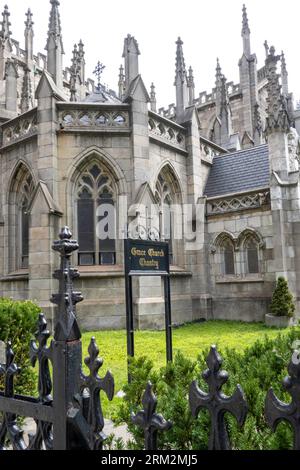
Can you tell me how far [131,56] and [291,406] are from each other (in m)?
14.7

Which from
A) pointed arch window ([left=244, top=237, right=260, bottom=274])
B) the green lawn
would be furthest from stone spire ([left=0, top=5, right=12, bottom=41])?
the green lawn

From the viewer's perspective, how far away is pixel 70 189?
1338cm

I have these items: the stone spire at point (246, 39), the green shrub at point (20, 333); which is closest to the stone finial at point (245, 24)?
the stone spire at point (246, 39)

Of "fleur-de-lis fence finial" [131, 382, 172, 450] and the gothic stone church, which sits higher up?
the gothic stone church

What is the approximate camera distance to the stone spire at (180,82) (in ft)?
54.4

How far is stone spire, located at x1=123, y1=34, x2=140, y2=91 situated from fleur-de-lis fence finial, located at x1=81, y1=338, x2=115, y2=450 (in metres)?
13.7

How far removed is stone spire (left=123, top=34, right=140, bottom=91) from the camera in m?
14.2

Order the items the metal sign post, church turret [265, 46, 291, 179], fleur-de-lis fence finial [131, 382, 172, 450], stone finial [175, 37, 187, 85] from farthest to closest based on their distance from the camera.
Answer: stone finial [175, 37, 187, 85], church turret [265, 46, 291, 179], the metal sign post, fleur-de-lis fence finial [131, 382, 172, 450]

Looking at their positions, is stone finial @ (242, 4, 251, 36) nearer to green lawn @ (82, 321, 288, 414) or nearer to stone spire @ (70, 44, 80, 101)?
stone spire @ (70, 44, 80, 101)

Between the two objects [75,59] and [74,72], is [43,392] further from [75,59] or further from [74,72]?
[75,59]

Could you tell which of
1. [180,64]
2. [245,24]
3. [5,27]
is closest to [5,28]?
[5,27]

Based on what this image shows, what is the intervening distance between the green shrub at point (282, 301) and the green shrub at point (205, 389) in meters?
9.37

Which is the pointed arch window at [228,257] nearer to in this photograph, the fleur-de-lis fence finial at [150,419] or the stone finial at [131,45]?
the stone finial at [131,45]
